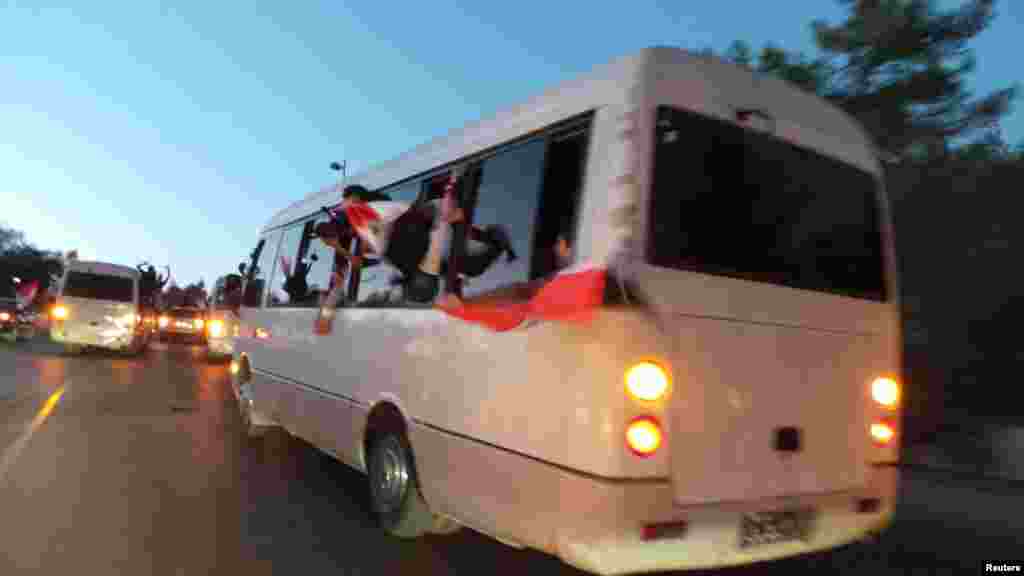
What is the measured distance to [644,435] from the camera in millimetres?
3572

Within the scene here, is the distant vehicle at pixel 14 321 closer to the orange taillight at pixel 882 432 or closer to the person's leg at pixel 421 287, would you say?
the person's leg at pixel 421 287

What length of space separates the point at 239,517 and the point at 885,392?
4.35 metres

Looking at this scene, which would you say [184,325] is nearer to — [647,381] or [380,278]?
[380,278]

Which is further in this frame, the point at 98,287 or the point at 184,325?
the point at 184,325

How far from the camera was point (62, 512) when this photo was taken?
19.2ft

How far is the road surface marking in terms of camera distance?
7.39 metres

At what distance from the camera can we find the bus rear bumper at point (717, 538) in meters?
3.54

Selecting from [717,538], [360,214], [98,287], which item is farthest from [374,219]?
[98,287]

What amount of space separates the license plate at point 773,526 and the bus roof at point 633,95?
1.97m

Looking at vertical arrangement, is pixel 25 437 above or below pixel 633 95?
below

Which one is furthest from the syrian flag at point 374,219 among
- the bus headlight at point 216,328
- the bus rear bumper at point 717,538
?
the bus headlight at point 216,328

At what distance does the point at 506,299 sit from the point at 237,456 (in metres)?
5.03

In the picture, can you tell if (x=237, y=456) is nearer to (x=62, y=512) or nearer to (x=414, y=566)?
(x=62, y=512)

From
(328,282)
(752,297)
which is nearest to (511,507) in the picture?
(752,297)
